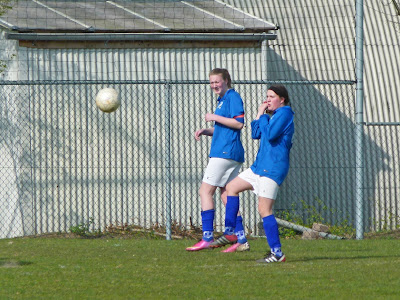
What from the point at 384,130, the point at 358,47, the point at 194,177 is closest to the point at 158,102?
the point at 194,177

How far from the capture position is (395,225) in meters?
14.2

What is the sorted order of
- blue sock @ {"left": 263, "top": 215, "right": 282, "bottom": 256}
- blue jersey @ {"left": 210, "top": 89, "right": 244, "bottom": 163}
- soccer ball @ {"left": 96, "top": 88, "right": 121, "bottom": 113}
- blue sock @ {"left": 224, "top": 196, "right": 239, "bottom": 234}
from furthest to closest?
soccer ball @ {"left": 96, "top": 88, "right": 121, "bottom": 113} < blue jersey @ {"left": 210, "top": 89, "right": 244, "bottom": 163} < blue sock @ {"left": 224, "top": 196, "right": 239, "bottom": 234} < blue sock @ {"left": 263, "top": 215, "right": 282, "bottom": 256}

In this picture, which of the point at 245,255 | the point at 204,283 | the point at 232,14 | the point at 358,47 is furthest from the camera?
the point at 232,14

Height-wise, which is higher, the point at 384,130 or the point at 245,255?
the point at 384,130

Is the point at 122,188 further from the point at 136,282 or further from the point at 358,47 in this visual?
the point at 136,282

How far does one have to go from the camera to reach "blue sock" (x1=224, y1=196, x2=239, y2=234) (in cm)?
859

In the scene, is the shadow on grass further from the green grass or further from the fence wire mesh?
the fence wire mesh

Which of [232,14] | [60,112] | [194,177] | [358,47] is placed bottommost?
[194,177]

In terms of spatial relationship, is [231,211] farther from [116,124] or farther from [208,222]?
[116,124]

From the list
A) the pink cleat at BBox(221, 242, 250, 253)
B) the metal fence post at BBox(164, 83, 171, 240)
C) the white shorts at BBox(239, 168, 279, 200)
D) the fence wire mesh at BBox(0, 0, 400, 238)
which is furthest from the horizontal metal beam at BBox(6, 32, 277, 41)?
the white shorts at BBox(239, 168, 279, 200)

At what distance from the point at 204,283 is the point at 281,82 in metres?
5.69

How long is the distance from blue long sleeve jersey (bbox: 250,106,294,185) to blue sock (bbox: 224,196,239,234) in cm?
82

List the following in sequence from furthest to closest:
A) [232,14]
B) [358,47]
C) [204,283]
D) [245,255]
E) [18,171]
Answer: [232,14] → [18,171] → [358,47] → [245,255] → [204,283]

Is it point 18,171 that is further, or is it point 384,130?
point 384,130
